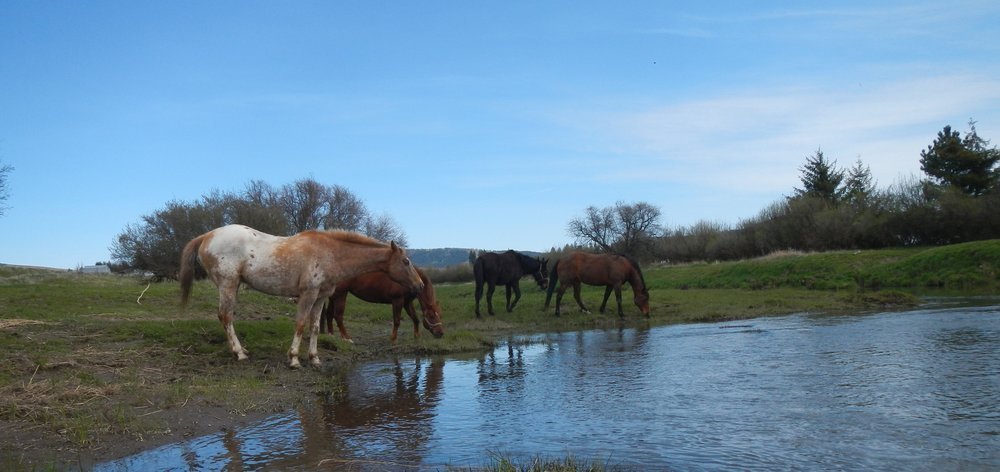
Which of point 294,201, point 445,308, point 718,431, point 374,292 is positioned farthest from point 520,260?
point 294,201

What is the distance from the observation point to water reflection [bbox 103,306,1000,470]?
17.4ft

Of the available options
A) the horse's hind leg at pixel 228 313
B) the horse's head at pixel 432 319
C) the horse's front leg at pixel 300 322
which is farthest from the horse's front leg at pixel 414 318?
the horse's hind leg at pixel 228 313

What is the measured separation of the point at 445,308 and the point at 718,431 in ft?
58.2

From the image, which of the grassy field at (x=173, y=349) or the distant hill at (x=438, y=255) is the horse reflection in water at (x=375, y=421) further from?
the distant hill at (x=438, y=255)

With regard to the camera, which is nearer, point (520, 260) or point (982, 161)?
point (520, 260)

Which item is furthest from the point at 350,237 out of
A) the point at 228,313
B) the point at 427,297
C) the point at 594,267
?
the point at 594,267

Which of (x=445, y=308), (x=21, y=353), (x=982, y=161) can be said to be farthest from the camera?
(x=982, y=161)

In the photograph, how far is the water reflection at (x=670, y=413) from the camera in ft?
17.4

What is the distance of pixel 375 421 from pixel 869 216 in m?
40.9

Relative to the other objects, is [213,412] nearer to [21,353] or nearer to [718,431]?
[21,353]

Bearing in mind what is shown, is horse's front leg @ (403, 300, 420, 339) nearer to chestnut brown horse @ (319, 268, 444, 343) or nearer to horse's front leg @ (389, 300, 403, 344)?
chestnut brown horse @ (319, 268, 444, 343)

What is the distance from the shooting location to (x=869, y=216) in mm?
39938

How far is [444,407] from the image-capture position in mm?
7602

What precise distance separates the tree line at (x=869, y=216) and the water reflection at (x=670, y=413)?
30.2m
